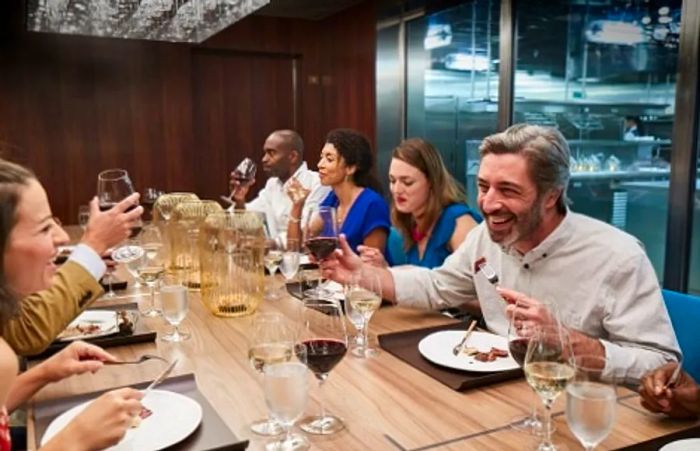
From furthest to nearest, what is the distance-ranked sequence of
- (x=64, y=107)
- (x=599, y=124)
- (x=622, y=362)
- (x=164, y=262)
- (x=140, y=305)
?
(x=64, y=107)
(x=599, y=124)
(x=164, y=262)
(x=140, y=305)
(x=622, y=362)

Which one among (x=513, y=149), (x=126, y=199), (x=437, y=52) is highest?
(x=437, y=52)

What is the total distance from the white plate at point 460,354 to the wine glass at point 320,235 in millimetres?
438

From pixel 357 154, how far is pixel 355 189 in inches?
7.1

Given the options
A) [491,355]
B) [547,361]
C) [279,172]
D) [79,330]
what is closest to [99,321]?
[79,330]

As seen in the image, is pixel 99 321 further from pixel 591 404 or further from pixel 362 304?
pixel 591 404

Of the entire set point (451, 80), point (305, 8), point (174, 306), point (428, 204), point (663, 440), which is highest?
point (305, 8)

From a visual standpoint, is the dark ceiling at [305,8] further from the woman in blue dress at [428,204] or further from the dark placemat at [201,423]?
the dark placemat at [201,423]

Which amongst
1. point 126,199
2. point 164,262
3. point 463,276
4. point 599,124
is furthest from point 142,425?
point 599,124

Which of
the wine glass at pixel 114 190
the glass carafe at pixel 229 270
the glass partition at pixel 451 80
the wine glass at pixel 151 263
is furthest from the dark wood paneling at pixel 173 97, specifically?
the glass carafe at pixel 229 270

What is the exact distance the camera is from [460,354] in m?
1.44

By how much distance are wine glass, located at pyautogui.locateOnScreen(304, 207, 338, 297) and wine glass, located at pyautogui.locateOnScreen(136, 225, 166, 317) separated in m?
0.49

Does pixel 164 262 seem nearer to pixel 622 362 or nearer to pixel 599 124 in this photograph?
pixel 622 362

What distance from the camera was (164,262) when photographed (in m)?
2.39

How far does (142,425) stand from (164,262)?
137 centimetres
